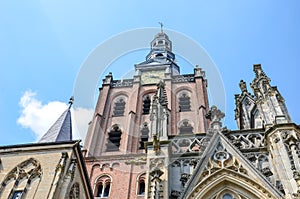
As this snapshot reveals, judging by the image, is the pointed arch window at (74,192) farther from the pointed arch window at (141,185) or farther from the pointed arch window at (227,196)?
the pointed arch window at (141,185)

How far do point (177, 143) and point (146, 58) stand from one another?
128 feet

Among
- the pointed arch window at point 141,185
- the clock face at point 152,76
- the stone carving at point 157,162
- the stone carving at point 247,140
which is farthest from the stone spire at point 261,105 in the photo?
the clock face at point 152,76

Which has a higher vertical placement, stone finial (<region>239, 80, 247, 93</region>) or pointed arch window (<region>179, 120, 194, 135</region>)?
pointed arch window (<region>179, 120, 194, 135</region>)

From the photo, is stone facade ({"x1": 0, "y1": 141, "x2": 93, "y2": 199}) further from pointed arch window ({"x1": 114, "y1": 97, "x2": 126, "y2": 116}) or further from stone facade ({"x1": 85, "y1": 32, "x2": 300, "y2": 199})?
pointed arch window ({"x1": 114, "y1": 97, "x2": 126, "y2": 116})

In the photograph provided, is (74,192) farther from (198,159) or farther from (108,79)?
(108,79)

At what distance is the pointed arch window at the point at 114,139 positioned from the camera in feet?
102

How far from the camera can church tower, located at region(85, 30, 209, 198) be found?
26750mm

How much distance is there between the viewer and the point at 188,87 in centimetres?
3916

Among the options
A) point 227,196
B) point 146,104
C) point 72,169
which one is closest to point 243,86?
point 72,169

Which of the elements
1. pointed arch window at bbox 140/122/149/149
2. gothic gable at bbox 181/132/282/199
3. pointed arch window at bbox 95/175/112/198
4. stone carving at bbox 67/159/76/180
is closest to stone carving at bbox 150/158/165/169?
gothic gable at bbox 181/132/282/199

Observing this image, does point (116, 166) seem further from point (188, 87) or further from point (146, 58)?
point (146, 58)

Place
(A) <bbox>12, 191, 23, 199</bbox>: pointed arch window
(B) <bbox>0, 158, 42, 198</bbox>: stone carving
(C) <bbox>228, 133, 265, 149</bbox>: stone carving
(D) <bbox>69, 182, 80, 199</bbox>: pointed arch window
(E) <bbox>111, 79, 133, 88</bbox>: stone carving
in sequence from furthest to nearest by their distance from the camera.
Result: 1. (E) <bbox>111, 79, 133, 88</bbox>: stone carving
2. (D) <bbox>69, 182, 80, 199</bbox>: pointed arch window
3. (B) <bbox>0, 158, 42, 198</bbox>: stone carving
4. (A) <bbox>12, 191, 23, 199</bbox>: pointed arch window
5. (C) <bbox>228, 133, 265, 149</bbox>: stone carving

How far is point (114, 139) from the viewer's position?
105 ft

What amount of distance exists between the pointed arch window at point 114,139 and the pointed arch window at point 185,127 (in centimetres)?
475
